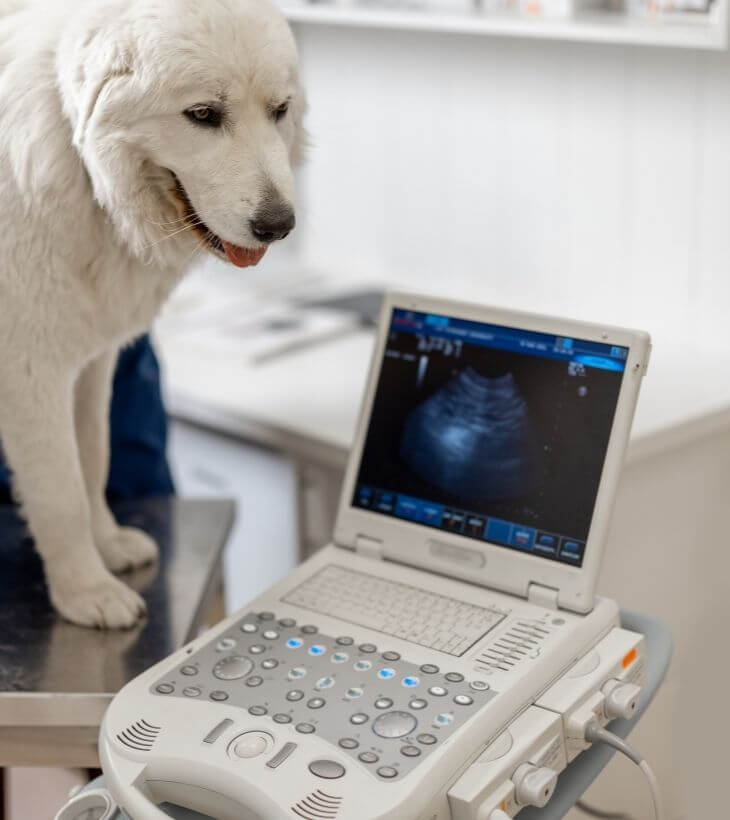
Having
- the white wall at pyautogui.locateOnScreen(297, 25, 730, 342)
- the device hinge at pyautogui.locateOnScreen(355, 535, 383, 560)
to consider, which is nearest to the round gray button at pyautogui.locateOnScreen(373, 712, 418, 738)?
the device hinge at pyautogui.locateOnScreen(355, 535, 383, 560)

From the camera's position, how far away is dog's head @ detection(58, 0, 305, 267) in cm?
89

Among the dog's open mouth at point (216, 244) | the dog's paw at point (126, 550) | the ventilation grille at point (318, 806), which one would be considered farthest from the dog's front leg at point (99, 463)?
the ventilation grille at point (318, 806)

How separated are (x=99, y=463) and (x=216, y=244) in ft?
1.10

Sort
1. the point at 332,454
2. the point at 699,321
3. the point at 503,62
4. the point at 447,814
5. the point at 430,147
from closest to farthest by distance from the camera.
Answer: the point at 447,814 < the point at 332,454 < the point at 699,321 < the point at 503,62 < the point at 430,147

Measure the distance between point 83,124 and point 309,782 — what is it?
52 centimetres

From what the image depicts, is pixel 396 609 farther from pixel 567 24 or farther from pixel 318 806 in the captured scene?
pixel 567 24

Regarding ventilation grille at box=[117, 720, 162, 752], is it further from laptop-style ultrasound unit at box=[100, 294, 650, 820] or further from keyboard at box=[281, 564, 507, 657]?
keyboard at box=[281, 564, 507, 657]

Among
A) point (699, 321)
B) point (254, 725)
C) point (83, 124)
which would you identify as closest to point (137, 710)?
point (254, 725)

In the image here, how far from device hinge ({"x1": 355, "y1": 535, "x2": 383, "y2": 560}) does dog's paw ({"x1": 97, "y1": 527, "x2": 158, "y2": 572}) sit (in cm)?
28

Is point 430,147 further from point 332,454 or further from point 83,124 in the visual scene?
point 83,124

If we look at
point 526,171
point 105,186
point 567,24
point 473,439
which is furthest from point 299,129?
point 526,171

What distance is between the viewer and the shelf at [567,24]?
1467 millimetres

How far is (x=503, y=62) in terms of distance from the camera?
1.95 m

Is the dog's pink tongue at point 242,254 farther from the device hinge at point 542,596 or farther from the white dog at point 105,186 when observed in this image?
the device hinge at point 542,596
